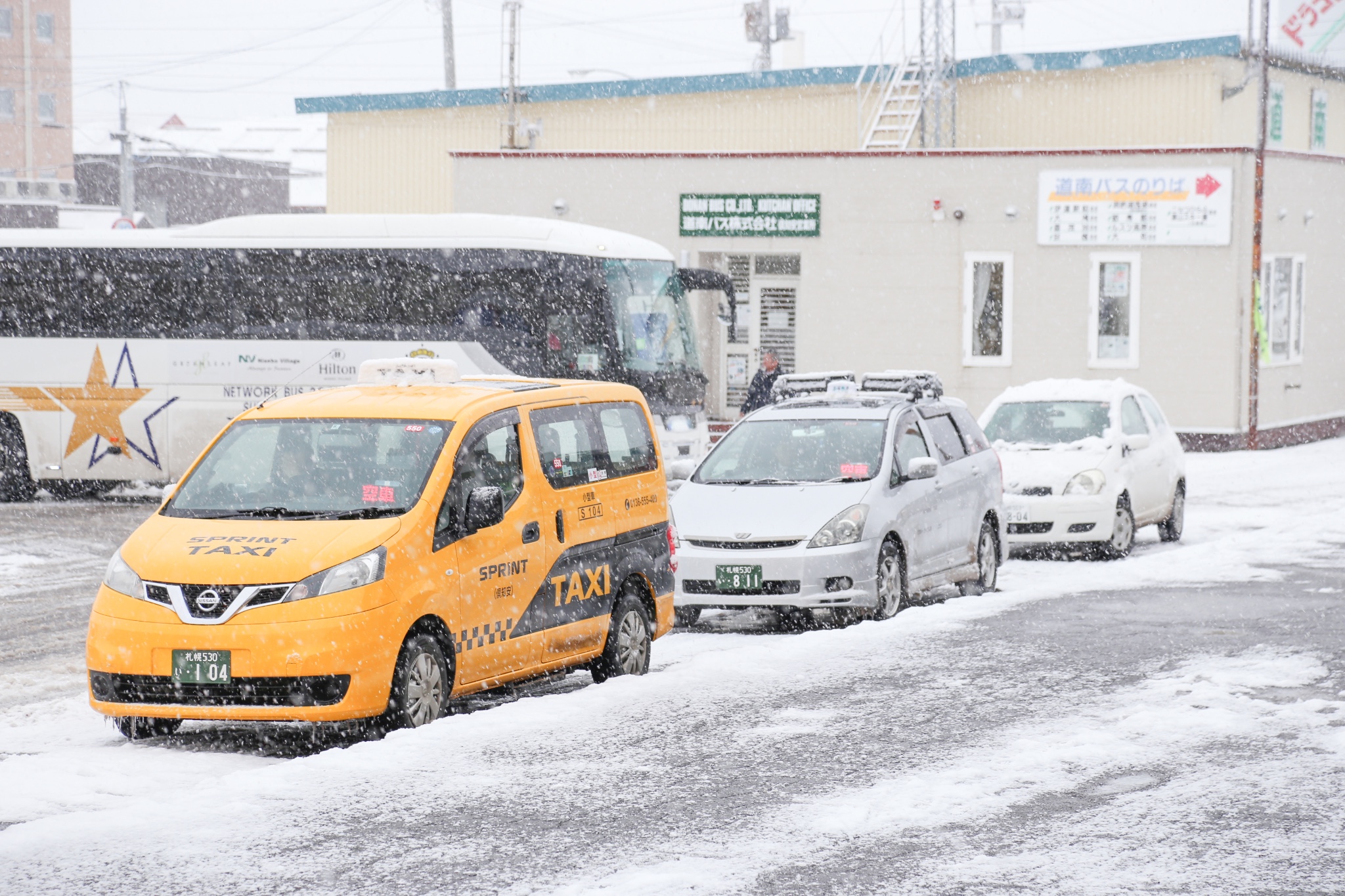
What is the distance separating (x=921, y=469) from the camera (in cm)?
1235

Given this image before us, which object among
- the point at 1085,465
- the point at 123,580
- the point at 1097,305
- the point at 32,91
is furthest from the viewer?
the point at 32,91

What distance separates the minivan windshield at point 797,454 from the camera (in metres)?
12.5

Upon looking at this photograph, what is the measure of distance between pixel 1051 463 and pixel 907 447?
343 centimetres

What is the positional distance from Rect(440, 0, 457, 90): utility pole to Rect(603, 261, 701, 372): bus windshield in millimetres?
32157

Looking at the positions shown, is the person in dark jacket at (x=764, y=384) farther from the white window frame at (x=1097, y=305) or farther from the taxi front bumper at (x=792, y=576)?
the taxi front bumper at (x=792, y=576)

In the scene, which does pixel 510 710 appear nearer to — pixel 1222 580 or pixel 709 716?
pixel 709 716

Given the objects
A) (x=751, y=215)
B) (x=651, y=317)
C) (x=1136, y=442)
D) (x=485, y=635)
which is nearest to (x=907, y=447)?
(x=1136, y=442)

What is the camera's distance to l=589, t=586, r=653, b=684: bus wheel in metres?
9.56

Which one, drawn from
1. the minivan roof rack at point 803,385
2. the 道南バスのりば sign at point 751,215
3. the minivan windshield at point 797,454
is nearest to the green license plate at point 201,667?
the minivan windshield at point 797,454

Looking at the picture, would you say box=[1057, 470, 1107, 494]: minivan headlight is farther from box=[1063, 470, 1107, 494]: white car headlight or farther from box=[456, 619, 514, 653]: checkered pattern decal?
box=[456, 619, 514, 653]: checkered pattern decal

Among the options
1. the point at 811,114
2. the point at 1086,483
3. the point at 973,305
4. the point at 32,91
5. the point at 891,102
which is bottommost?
the point at 1086,483

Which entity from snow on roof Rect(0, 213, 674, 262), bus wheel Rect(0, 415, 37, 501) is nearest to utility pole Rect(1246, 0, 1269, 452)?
snow on roof Rect(0, 213, 674, 262)

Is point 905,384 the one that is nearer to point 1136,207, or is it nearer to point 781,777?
point 781,777

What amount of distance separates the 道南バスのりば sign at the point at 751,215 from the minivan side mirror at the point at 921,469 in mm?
17371
